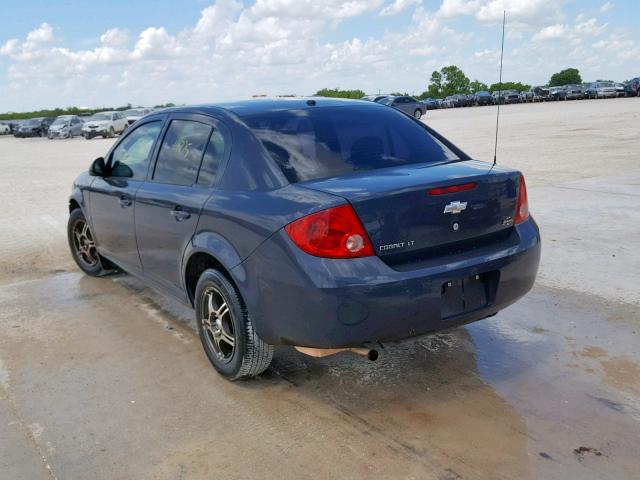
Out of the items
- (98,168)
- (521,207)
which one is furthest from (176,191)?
(521,207)

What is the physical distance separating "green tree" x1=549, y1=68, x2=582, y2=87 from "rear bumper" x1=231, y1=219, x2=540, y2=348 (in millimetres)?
125629

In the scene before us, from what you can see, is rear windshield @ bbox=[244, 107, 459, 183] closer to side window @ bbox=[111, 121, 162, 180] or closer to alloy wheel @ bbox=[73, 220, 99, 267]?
side window @ bbox=[111, 121, 162, 180]

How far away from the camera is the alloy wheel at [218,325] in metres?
3.89

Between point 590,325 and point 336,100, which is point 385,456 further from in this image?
point 336,100

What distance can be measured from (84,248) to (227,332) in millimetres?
3116

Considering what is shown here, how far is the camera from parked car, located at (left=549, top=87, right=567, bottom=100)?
60.2 metres

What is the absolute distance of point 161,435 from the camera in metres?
3.35

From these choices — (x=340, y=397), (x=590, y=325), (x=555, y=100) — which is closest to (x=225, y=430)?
(x=340, y=397)

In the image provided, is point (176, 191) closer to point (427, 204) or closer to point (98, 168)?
point (98, 168)

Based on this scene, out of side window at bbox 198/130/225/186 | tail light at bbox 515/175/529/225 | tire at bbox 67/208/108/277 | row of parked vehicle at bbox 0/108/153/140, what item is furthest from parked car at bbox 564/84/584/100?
side window at bbox 198/130/225/186

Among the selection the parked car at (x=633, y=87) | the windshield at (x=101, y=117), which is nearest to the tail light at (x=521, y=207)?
the windshield at (x=101, y=117)

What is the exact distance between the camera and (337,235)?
3.15m

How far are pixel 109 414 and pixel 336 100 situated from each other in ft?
8.41

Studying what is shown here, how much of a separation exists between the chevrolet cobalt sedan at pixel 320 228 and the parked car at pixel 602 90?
59.3m
